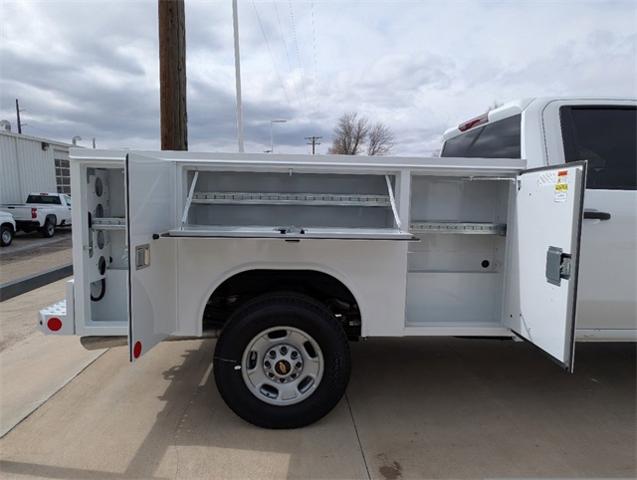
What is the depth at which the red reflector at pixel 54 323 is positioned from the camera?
290cm

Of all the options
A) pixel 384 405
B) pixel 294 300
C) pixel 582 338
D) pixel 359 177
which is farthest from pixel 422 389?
pixel 359 177

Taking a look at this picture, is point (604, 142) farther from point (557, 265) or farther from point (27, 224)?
point (27, 224)

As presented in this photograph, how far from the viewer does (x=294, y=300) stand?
2.95 meters

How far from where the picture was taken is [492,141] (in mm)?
3734

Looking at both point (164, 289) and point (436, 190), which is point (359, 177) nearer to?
point (436, 190)

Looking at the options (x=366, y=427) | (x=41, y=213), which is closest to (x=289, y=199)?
(x=366, y=427)

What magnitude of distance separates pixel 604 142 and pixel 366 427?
2.61 metres

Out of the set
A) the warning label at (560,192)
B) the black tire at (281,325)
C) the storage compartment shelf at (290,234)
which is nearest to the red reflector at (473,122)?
the warning label at (560,192)

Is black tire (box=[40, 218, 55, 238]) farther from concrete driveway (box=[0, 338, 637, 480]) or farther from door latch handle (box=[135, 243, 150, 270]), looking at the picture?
door latch handle (box=[135, 243, 150, 270])

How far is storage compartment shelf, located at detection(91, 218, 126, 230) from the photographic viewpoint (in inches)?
114

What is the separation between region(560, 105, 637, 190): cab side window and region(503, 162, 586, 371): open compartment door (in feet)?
1.86

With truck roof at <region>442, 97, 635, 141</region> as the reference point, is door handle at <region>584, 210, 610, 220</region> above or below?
below

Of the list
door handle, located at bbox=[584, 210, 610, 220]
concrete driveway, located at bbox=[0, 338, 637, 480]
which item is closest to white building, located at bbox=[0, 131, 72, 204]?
concrete driveway, located at bbox=[0, 338, 637, 480]

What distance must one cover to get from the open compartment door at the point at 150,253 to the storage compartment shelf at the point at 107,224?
30 centimetres
